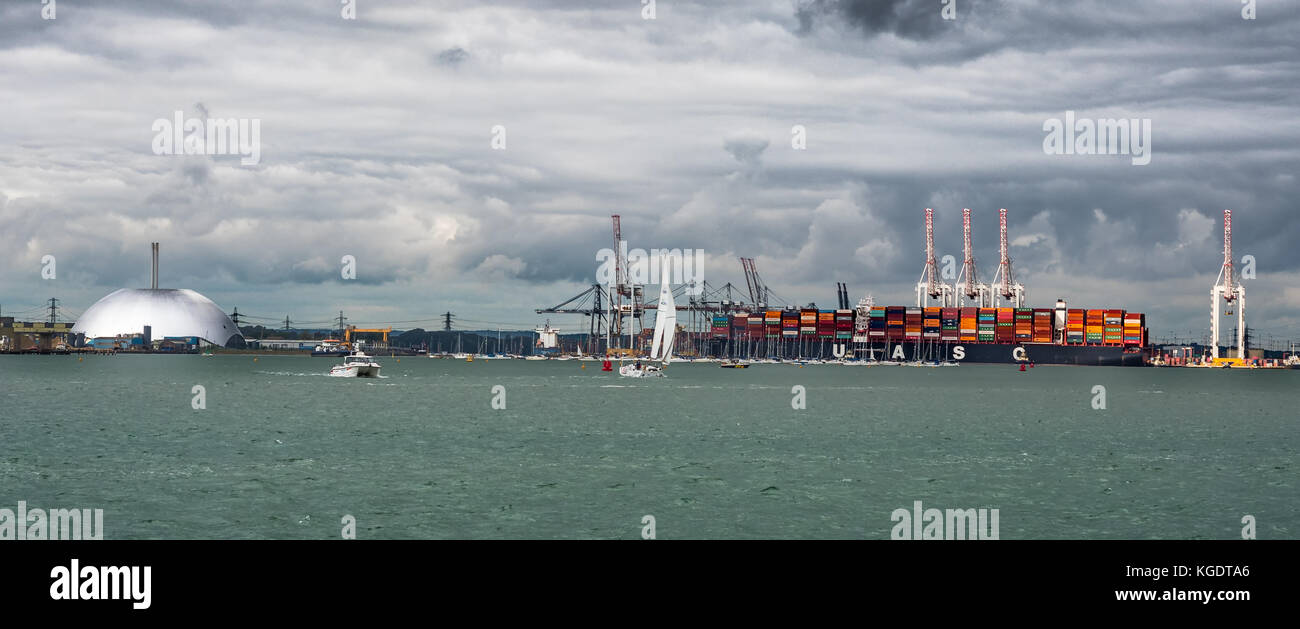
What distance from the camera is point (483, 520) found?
119 feet

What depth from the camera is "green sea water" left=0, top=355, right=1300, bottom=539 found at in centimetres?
3638

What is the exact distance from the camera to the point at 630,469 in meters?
51.3

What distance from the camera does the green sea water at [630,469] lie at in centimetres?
3638

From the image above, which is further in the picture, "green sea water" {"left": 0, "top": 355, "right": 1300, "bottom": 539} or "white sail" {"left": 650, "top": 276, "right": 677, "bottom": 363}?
"white sail" {"left": 650, "top": 276, "right": 677, "bottom": 363}

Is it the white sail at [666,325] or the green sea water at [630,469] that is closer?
the green sea water at [630,469]

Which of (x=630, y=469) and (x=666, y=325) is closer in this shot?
(x=630, y=469)
